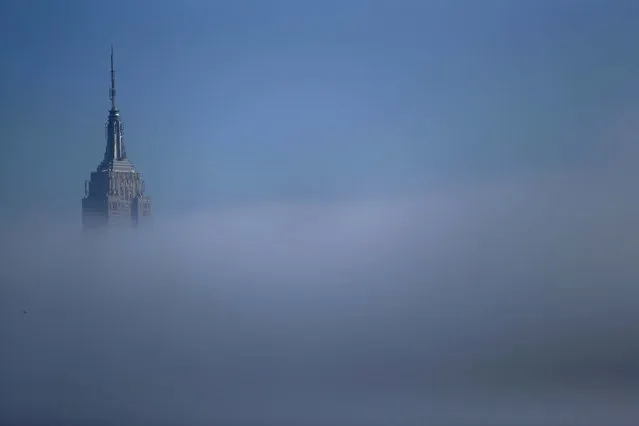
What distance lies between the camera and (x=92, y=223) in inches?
248

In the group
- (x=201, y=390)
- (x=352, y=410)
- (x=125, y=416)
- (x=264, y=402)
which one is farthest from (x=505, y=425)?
(x=125, y=416)

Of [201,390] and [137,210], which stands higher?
[137,210]

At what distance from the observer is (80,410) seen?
6305mm

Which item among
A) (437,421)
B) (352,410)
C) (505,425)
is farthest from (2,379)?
(505,425)

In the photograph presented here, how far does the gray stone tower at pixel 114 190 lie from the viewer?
6.25 metres

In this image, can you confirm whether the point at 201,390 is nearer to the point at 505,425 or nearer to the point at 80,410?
the point at 80,410

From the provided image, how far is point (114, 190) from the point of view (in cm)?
625

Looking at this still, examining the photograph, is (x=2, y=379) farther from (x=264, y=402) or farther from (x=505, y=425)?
(x=505, y=425)

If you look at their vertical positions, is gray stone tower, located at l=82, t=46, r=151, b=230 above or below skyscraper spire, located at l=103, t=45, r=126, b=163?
below

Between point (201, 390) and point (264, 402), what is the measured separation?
1.42ft

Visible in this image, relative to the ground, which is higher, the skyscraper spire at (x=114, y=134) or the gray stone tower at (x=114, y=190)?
the skyscraper spire at (x=114, y=134)

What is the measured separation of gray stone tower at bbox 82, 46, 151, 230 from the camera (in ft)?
20.5

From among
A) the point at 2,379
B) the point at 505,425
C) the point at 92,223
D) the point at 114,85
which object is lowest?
the point at 505,425

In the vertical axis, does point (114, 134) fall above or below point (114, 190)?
above
